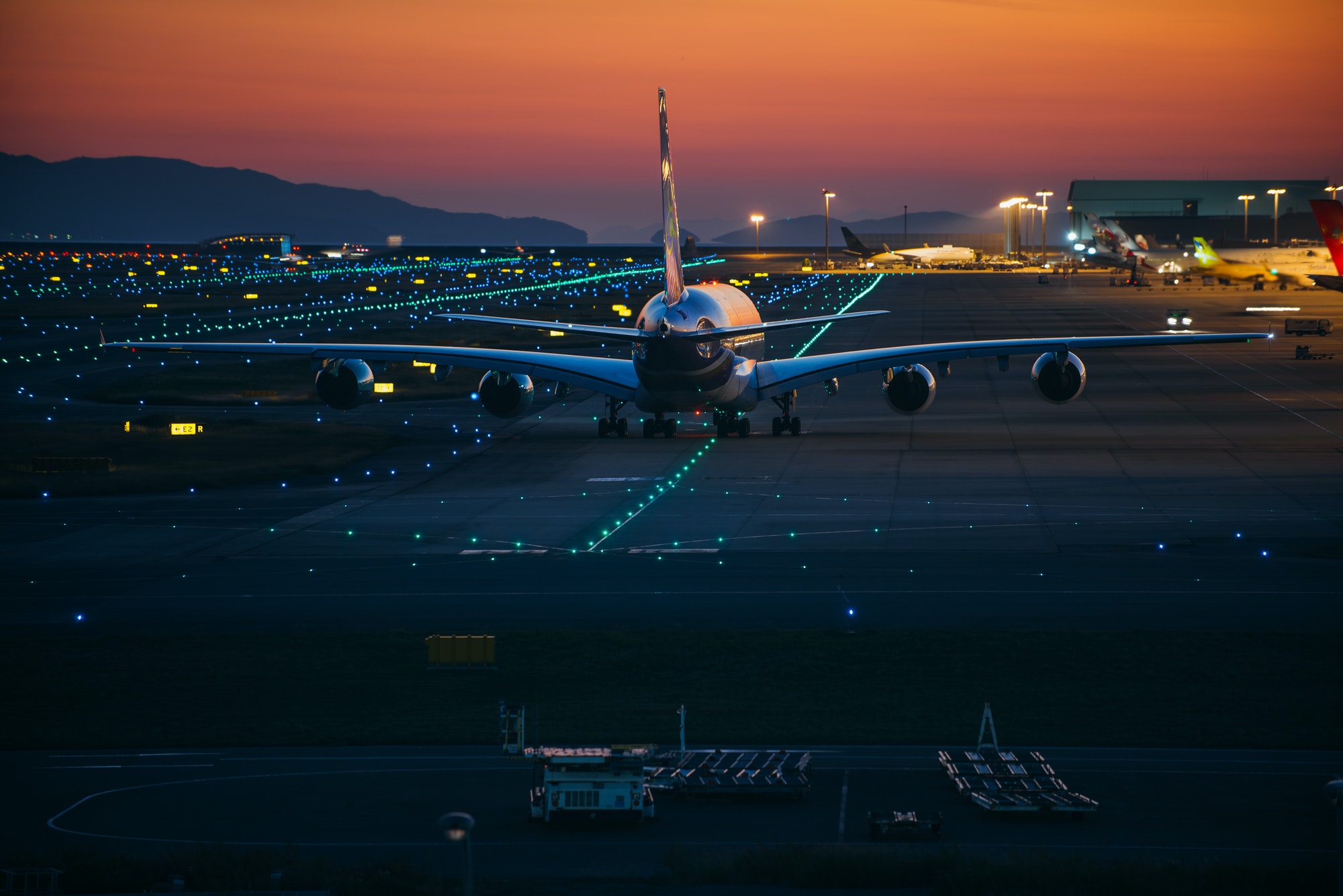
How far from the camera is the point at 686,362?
2003 inches

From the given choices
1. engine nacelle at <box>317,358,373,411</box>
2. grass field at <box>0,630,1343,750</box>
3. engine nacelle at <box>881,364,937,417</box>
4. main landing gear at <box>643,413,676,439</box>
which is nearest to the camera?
grass field at <box>0,630,1343,750</box>

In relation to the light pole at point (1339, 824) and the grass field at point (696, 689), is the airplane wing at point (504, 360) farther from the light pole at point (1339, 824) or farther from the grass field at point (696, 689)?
the light pole at point (1339, 824)

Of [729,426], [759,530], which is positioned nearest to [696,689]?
[759,530]

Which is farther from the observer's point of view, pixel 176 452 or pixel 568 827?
pixel 176 452

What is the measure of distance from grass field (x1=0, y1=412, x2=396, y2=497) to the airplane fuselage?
39.1 ft

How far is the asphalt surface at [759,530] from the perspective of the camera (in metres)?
31.8

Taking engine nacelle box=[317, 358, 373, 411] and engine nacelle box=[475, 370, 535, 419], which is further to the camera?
engine nacelle box=[475, 370, 535, 419]

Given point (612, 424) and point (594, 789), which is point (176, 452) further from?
point (594, 789)

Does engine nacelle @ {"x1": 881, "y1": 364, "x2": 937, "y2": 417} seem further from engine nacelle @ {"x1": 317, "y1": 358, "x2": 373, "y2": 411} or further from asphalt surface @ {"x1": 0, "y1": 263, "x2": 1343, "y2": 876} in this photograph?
engine nacelle @ {"x1": 317, "y1": 358, "x2": 373, "y2": 411}

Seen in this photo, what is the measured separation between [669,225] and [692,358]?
612 centimetres

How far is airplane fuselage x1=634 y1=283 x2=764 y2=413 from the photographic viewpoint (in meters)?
50.5

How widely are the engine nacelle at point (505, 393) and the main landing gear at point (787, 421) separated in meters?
10.2

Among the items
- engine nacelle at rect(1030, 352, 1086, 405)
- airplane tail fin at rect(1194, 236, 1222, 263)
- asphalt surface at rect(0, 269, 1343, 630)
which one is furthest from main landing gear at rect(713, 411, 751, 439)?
airplane tail fin at rect(1194, 236, 1222, 263)

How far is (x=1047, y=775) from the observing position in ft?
68.3
